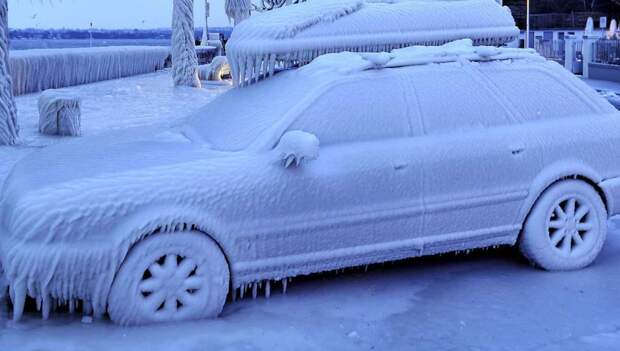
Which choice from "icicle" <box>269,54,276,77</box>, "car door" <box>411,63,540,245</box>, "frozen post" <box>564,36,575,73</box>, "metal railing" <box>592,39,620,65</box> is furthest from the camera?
"frozen post" <box>564,36,575,73</box>

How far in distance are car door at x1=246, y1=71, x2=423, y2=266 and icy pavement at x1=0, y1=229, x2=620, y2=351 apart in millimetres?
316

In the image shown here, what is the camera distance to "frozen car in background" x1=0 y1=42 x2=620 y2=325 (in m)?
3.94

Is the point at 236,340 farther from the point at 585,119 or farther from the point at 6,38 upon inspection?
the point at 6,38

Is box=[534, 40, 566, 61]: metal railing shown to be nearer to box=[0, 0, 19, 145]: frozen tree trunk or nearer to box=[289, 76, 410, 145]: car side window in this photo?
box=[0, 0, 19, 145]: frozen tree trunk

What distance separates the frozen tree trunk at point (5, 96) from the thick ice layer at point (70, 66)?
11.1m

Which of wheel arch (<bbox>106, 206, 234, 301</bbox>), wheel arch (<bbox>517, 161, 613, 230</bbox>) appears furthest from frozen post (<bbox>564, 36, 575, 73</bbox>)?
wheel arch (<bbox>106, 206, 234, 301</bbox>)

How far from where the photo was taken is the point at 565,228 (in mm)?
4984

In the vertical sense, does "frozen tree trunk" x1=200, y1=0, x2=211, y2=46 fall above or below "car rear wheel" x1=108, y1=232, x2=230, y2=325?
above

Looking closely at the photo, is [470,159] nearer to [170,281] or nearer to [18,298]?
[170,281]

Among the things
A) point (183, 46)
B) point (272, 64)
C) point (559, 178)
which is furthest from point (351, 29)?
point (183, 46)

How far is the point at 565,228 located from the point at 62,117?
31.5ft

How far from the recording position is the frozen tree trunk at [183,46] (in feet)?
85.5

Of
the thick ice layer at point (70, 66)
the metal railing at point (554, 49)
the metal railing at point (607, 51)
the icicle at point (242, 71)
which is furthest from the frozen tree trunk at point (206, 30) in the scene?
the icicle at point (242, 71)

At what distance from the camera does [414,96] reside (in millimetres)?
4793
